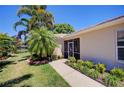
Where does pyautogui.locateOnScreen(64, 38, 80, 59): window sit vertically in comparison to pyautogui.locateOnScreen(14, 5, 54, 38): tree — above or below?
below

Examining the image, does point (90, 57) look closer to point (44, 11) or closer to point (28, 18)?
point (44, 11)

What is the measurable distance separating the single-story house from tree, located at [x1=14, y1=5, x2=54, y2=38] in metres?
8.09

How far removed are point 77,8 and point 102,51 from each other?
33.4 ft

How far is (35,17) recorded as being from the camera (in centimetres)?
2336

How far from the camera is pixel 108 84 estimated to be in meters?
7.91

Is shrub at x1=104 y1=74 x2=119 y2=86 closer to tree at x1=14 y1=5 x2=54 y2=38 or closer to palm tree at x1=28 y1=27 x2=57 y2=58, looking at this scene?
palm tree at x1=28 y1=27 x2=57 y2=58

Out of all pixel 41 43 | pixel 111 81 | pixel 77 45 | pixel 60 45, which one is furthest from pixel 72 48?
pixel 111 81

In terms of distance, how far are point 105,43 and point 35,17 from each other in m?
13.7

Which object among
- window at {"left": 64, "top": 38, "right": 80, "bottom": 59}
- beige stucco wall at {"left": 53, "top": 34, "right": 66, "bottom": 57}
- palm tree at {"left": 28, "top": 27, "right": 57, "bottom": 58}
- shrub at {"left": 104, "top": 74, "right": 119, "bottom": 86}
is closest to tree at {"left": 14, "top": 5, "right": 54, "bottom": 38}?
beige stucco wall at {"left": 53, "top": 34, "right": 66, "bottom": 57}

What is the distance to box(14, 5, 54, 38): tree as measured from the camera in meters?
23.6

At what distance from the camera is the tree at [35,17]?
23630 millimetres

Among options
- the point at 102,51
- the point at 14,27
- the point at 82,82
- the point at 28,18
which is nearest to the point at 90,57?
the point at 102,51

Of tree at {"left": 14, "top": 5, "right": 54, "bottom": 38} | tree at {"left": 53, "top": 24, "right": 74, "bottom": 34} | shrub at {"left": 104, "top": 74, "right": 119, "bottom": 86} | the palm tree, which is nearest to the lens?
shrub at {"left": 104, "top": 74, "right": 119, "bottom": 86}

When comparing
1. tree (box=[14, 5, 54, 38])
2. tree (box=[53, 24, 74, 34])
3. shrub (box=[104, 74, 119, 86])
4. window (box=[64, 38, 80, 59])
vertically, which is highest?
tree (box=[53, 24, 74, 34])
